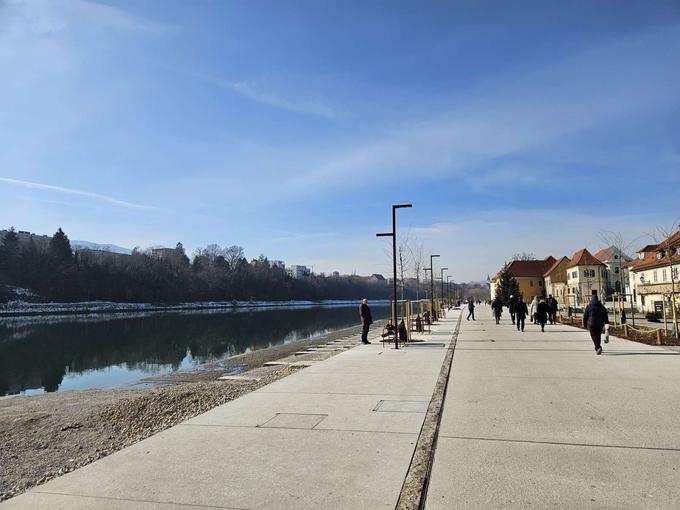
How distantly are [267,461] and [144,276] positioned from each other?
117 meters

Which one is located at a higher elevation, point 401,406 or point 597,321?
point 597,321

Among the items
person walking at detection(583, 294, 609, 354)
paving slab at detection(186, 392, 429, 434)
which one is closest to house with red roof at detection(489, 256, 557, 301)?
person walking at detection(583, 294, 609, 354)

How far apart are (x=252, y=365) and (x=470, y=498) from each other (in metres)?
17.1

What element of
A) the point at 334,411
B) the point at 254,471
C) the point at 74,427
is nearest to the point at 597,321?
the point at 334,411

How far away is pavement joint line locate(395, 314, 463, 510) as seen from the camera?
3.87 m

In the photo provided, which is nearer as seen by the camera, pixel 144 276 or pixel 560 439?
pixel 560 439

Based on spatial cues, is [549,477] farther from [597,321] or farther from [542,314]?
[542,314]

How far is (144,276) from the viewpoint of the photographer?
112 metres

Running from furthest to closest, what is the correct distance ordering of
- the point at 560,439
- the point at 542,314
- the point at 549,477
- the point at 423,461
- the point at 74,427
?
the point at 542,314 < the point at 74,427 < the point at 560,439 < the point at 423,461 < the point at 549,477

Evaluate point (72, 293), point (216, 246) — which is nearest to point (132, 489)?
point (72, 293)

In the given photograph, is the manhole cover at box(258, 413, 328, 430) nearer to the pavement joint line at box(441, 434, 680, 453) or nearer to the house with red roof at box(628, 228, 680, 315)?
the pavement joint line at box(441, 434, 680, 453)

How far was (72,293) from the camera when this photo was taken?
3799 inches

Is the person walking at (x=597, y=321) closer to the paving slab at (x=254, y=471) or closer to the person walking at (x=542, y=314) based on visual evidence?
the person walking at (x=542, y=314)

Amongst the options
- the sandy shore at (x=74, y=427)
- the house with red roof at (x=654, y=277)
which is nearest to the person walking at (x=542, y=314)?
the sandy shore at (x=74, y=427)
